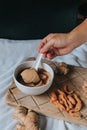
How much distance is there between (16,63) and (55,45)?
0.15m

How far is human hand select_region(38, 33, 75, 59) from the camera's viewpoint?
794mm

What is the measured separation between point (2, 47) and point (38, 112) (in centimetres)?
36

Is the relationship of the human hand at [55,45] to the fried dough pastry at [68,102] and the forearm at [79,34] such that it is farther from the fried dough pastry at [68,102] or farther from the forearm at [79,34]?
the fried dough pastry at [68,102]

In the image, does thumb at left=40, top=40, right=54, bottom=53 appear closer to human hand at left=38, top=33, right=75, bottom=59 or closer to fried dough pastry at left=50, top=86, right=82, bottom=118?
human hand at left=38, top=33, right=75, bottom=59

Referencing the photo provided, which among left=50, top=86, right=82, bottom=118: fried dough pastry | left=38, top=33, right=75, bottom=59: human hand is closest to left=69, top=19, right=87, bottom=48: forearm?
left=38, top=33, right=75, bottom=59: human hand

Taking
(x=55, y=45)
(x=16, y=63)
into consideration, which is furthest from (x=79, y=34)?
(x=16, y=63)

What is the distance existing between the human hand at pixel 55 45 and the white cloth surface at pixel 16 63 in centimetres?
4

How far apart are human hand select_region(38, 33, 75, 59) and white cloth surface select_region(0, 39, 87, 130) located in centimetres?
4

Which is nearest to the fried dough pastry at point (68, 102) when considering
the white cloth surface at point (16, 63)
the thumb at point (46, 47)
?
the white cloth surface at point (16, 63)

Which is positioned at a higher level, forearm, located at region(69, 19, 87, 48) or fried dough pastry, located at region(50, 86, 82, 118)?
forearm, located at region(69, 19, 87, 48)

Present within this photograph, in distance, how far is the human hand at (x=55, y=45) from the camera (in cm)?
79

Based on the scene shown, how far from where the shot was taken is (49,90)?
703mm

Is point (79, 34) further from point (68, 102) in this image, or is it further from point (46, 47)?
point (68, 102)

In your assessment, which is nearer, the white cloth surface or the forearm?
the white cloth surface
